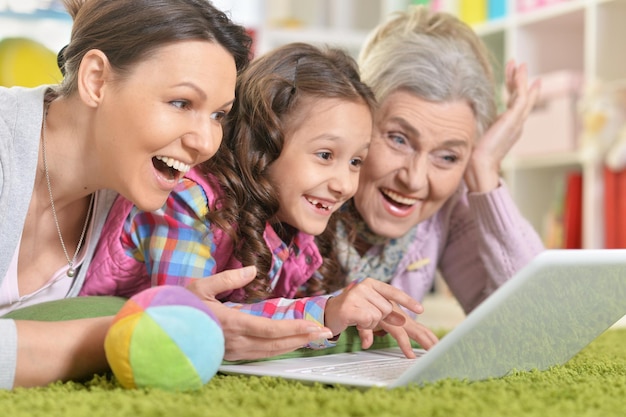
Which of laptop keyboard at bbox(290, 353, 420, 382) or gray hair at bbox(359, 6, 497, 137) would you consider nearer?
laptop keyboard at bbox(290, 353, 420, 382)

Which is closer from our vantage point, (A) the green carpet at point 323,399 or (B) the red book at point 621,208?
(A) the green carpet at point 323,399

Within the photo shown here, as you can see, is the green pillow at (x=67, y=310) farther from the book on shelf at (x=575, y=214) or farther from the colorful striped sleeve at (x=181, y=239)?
the book on shelf at (x=575, y=214)

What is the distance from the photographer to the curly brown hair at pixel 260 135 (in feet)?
4.47

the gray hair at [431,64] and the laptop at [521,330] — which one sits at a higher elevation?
the gray hair at [431,64]

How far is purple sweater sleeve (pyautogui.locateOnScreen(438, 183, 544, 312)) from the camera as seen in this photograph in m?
1.71

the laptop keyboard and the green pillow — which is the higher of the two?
the green pillow

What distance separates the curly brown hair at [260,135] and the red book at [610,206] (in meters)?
1.67

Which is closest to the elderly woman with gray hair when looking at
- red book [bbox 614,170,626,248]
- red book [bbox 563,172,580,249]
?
red book [bbox 614,170,626,248]

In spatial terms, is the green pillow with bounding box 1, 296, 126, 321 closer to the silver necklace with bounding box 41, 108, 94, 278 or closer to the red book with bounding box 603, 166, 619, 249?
the silver necklace with bounding box 41, 108, 94, 278

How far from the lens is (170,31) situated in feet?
3.82

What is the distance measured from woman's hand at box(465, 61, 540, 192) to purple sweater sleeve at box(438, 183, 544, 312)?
0.03 meters

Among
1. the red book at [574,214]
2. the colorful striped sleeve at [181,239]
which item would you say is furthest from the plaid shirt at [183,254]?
the red book at [574,214]

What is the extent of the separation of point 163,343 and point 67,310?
377 millimetres

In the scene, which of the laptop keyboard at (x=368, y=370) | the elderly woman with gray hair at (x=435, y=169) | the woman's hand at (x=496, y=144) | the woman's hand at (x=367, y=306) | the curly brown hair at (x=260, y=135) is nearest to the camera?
the laptop keyboard at (x=368, y=370)
